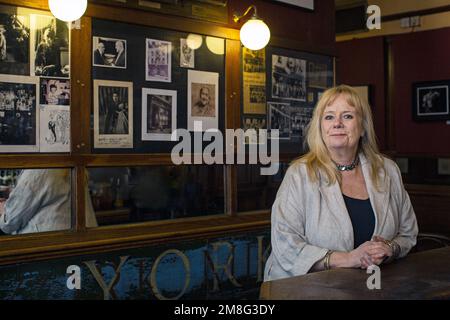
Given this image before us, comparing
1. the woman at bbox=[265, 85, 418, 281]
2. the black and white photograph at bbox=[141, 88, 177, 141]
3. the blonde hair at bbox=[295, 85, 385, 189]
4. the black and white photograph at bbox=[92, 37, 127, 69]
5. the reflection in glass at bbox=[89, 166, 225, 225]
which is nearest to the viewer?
the woman at bbox=[265, 85, 418, 281]

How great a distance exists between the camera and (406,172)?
801 centimetres

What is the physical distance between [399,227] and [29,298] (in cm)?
191

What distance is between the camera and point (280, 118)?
439cm

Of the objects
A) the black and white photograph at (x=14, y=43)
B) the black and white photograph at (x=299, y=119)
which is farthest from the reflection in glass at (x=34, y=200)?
the black and white photograph at (x=299, y=119)

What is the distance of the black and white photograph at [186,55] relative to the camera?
3682 millimetres

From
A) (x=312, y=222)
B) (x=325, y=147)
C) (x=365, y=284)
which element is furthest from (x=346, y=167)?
(x=365, y=284)

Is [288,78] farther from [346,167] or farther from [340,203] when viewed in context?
[340,203]

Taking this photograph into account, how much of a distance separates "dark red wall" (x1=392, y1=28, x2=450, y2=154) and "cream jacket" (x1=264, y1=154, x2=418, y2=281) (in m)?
5.54

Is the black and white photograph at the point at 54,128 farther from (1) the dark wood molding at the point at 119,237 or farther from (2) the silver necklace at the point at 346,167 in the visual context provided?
(2) the silver necklace at the point at 346,167

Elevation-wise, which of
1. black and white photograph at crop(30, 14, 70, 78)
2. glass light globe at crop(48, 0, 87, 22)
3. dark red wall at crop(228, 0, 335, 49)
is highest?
dark red wall at crop(228, 0, 335, 49)

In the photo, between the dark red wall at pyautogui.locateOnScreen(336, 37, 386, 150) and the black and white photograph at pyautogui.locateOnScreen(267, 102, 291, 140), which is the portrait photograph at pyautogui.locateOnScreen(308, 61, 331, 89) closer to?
the black and white photograph at pyautogui.locateOnScreen(267, 102, 291, 140)

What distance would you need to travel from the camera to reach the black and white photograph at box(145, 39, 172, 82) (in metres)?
3.49

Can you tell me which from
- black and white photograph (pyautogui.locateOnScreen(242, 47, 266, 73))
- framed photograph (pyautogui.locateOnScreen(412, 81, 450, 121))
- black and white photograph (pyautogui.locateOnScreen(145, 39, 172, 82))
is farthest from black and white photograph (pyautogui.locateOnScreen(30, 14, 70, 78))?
framed photograph (pyautogui.locateOnScreen(412, 81, 450, 121))

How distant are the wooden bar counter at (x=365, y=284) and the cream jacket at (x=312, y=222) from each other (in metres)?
0.22
